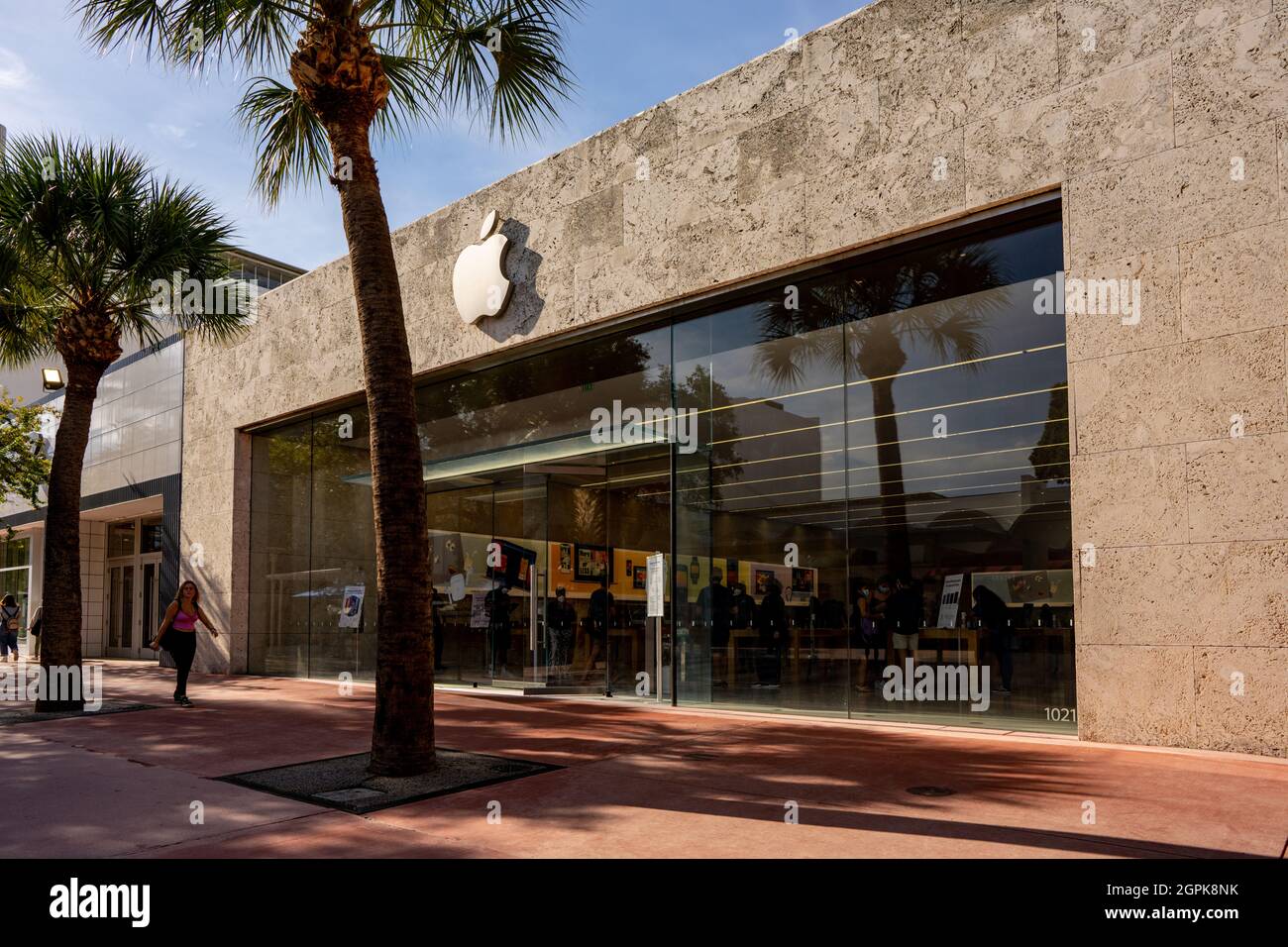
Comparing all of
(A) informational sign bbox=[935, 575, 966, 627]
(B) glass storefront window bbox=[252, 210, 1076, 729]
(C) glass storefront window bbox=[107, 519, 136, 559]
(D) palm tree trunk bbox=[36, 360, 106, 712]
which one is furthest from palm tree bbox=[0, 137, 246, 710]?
(C) glass storefront window bbox=[107, 519, 136, 559]

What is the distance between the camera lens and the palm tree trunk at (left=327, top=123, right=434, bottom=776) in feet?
24.1

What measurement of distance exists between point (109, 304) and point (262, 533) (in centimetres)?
684

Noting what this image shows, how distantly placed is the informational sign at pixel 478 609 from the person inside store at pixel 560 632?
1.27 metres

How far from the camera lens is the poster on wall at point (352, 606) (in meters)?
17.3

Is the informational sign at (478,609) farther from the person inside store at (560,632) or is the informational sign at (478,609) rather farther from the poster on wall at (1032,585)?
the poster on wall at (1032,585)

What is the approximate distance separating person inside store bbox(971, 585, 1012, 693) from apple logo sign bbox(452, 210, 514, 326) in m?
7.56

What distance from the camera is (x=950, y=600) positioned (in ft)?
32.5

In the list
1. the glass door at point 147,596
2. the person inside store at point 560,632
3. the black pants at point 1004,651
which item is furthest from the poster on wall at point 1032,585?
the glass door at point 147,596

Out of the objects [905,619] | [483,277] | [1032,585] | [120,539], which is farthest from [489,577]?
[120,539]

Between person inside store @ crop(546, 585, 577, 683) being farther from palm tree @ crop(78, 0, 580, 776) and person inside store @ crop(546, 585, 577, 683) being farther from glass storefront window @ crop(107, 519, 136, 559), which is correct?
glass storefront window @ crop(107, 519, 136, 559)

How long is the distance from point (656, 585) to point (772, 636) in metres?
1.85

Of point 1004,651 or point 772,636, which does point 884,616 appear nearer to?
point 1004,651
